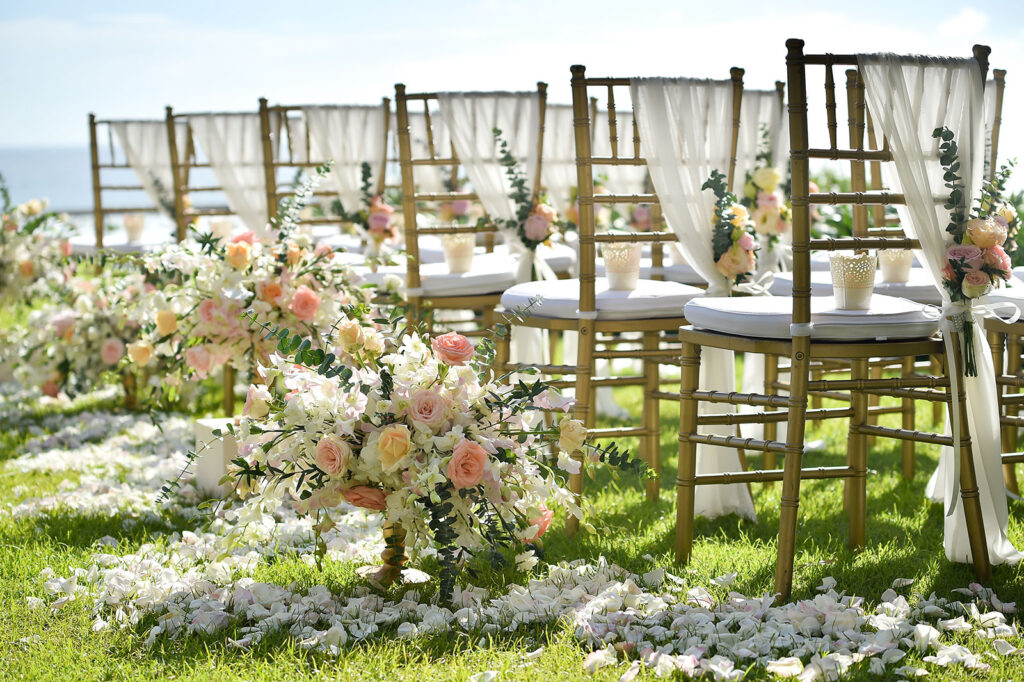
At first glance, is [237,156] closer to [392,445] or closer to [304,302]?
[304,302]

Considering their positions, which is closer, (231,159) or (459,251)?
(459,251)

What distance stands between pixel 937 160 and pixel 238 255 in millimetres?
2053

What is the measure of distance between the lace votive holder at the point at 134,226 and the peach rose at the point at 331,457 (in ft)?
16.0

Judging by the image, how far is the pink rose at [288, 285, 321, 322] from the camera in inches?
130

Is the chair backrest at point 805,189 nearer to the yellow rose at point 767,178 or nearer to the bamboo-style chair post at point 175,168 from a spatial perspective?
the yellow rose at point 767,178

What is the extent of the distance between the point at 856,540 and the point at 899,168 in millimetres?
1000

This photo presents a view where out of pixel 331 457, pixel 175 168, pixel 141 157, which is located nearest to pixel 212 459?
pixel 331 457

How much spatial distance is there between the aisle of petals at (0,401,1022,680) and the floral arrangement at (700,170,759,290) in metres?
0.96

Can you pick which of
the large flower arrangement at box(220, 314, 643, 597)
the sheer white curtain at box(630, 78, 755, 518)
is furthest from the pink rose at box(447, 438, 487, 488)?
the sheer white curtain at box(630, 78, 755, 518)

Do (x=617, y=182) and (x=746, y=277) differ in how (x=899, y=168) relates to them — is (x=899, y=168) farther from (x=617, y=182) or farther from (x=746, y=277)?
(x=617, y=182)

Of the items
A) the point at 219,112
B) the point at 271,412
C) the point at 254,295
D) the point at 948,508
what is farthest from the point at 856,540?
the point at 219,112

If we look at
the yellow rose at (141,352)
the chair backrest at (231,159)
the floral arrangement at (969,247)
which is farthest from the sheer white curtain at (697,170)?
the chair backrest at (231,159)

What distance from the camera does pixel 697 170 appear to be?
10.0 ft

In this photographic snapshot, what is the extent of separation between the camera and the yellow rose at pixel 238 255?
332 centimetres
